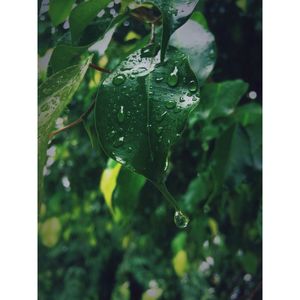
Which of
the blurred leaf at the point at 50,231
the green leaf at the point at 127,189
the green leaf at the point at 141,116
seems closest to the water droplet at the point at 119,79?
the green leaf at the point at 141,116

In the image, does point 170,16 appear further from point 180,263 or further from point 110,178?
point 180,263

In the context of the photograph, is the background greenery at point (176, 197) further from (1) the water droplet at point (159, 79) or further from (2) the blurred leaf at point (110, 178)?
(1) the water droplet at point (159, 79)

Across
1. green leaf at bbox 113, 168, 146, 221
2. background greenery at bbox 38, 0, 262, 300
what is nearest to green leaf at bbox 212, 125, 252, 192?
background greenery at bbox 38, 0, 262, 300

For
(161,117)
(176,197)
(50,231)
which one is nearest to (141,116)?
(161,117)
